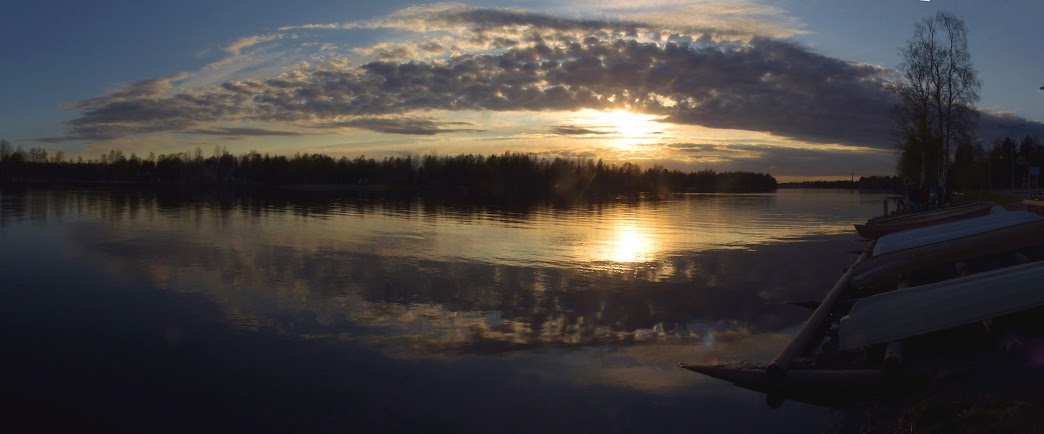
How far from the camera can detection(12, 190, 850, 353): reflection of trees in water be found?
10.9 metres

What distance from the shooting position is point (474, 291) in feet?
46.4

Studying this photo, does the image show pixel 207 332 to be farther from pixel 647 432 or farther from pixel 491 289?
pixel 647 432

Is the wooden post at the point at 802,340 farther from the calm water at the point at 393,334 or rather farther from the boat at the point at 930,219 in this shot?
the boat at the point at 930,219

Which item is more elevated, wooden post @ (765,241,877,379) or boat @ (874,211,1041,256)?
boat @ (874,211,1041,256)

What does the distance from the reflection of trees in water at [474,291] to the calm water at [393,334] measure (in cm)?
7

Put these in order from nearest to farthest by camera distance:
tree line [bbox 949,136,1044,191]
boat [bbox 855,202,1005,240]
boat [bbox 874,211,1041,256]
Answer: boat [bbox 874,211,1041,256]
boat [bbox 855,202,1005,240]
tree line [bbox 949,136,1044,191]

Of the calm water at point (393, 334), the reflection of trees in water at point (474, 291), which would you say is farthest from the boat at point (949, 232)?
the reflection of trees in water at point (474, 291)

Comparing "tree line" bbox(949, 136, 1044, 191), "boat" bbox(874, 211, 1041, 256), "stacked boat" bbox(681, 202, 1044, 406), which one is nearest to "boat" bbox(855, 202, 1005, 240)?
"boat" bbox(874, 211, 1041, 256)

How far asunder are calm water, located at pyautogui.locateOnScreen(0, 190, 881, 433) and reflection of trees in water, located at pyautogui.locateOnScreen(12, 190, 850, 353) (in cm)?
7

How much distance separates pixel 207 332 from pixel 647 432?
685cm

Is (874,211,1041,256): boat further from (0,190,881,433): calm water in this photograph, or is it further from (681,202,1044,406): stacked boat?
(681,202,1044,406): stacked boat

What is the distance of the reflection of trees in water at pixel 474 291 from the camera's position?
10.9 metres

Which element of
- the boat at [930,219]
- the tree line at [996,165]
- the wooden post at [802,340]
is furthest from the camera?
the tree line at [996,165]

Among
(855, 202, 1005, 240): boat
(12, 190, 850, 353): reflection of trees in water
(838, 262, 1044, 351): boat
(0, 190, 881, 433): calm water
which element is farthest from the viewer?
(855, 202, 1005, 240): boat
